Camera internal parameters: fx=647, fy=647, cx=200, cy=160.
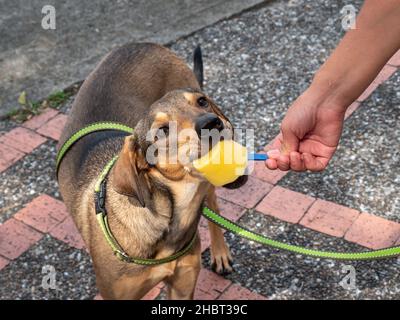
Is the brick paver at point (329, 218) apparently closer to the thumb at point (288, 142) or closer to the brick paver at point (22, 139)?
the thumb at point (288, 142)

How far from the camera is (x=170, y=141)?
302 centimetres

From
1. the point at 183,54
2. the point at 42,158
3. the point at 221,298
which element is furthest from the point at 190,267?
the point at 183,54

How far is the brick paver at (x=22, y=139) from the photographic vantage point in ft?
18.2

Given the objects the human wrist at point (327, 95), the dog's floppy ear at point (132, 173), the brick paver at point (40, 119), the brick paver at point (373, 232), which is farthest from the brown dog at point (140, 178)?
the brick paver at point (40, 119)

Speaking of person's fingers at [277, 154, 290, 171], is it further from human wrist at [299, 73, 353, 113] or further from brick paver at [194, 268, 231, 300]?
brick paver at [194, 268, 231, 300]

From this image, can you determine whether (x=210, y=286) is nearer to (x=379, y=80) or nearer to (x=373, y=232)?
(x=373, y=232)

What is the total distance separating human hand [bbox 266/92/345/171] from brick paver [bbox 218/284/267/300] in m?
1.19

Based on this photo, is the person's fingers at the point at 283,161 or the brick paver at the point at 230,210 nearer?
the person's fingers at the point at 283,161

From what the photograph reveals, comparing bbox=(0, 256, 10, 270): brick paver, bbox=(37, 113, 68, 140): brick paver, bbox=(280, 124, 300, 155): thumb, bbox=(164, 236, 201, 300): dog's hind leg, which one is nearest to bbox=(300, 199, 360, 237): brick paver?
bbox=(164, 236, 201, 300): dog's hind leg

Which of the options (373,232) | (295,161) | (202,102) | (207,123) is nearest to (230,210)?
(373,232)

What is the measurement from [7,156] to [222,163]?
307cm

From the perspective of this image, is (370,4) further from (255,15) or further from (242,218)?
(255,15)

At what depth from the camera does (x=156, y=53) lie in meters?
4.45

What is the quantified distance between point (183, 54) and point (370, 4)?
3.81 meters
